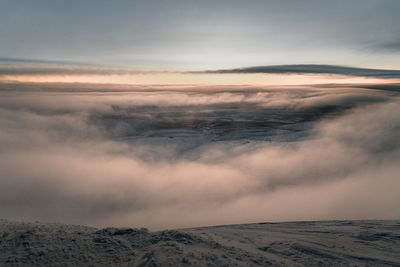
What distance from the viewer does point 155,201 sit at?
4641 cm

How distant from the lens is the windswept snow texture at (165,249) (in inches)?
274

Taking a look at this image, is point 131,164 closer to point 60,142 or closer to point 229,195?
point 229,195

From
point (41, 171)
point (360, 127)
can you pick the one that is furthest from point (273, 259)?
point (360, 127)

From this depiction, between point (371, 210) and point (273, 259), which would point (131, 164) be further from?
point (273, 259)

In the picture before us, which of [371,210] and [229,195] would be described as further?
[229,195]

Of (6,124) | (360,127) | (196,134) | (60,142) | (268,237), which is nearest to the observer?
(268,237)

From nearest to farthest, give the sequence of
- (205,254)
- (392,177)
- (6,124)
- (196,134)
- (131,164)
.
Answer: (205,254), (392,177), (131,164), (196,134), (6,124)

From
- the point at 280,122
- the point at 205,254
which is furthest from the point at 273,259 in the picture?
the point at 280,122

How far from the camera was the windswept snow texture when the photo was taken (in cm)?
695

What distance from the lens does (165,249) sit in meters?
7.43

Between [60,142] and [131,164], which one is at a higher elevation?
[60,142]

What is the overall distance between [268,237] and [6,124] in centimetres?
15692

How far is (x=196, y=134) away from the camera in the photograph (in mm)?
84000

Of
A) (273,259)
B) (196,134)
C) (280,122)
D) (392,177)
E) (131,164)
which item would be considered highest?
(280,122)
